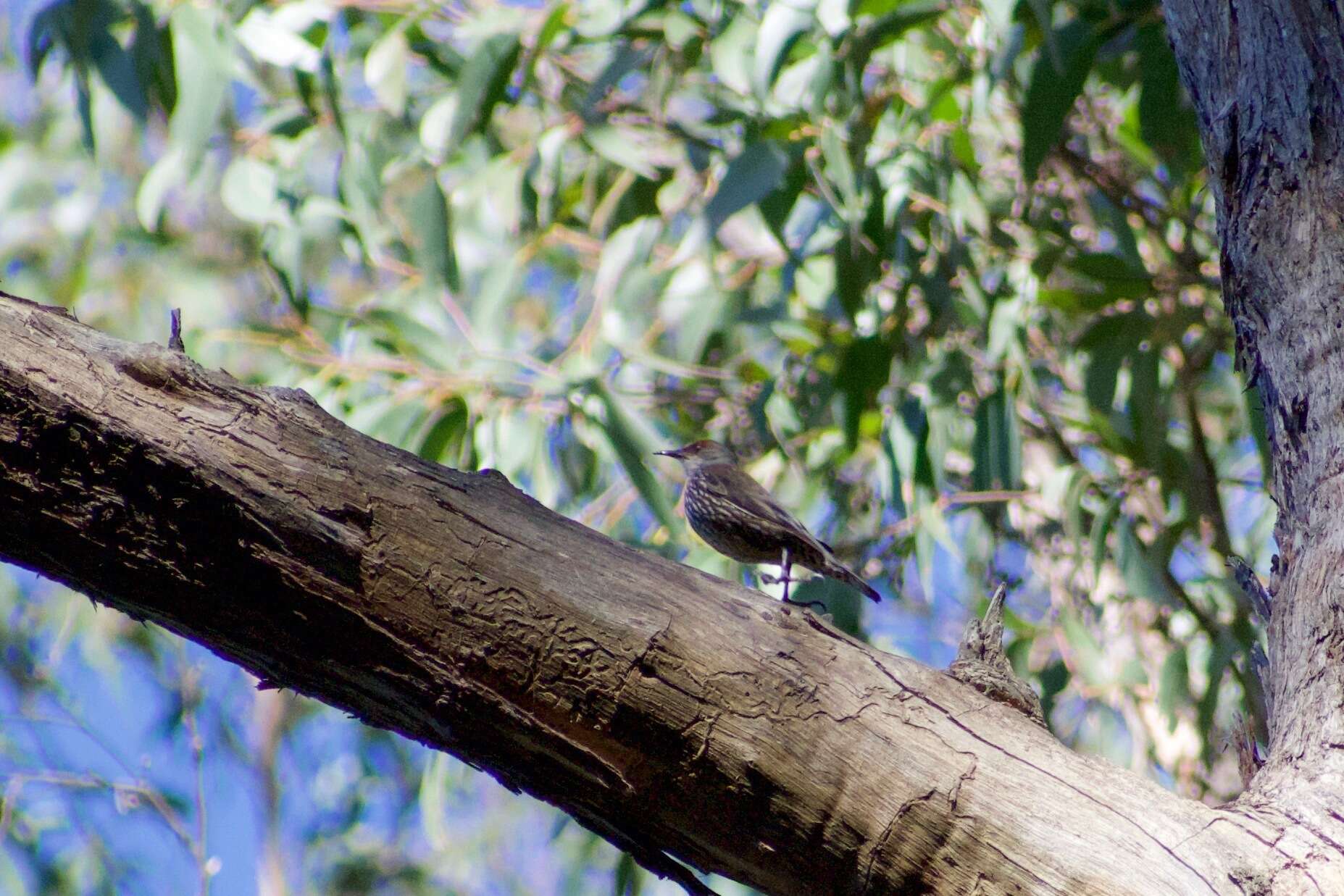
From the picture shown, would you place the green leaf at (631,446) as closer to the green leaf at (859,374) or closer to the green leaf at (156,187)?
the green leaf at (859,374)

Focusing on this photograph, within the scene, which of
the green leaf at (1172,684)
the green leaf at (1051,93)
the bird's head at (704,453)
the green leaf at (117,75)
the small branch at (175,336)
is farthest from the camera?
the bird's head at (704,453)

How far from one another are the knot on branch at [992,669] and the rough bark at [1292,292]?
0.29 metres

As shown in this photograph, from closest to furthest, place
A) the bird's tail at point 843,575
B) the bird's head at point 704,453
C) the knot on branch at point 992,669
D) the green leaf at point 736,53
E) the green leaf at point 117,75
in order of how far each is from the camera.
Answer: the knot on branch at point 992,669, the bird's tail at point 843,575, the green leaf at point 117,75, the green leaf at point 736,53, the bird's head at point 704,453

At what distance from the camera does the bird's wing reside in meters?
3.35

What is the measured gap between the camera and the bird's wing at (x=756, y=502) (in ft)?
11.0

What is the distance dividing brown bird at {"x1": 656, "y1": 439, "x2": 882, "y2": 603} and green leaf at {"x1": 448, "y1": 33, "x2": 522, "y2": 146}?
1.01 m

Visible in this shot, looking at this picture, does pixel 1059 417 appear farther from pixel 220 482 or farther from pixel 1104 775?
pixel 220 482

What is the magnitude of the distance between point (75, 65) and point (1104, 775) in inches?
117

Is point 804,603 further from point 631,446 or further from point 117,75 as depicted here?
point 117,75

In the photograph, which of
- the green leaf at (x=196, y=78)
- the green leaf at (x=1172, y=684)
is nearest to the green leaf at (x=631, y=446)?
the green leaf at (x=196, y=78)

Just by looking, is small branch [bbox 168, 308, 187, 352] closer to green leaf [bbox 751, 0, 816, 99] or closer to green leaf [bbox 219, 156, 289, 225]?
green leaf [bbox 751, 0, 816, 99]

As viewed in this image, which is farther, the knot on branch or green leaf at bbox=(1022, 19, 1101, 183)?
green leaf at bbox=(1022, 19, 1101, 183)

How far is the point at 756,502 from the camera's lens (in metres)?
3.47

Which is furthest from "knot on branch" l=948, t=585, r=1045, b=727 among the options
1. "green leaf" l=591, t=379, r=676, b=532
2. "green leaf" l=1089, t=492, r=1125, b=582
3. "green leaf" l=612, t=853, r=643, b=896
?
"green leaf" l=1089, t=492, r=1125, b=582
